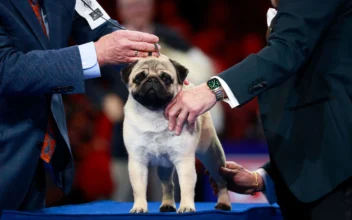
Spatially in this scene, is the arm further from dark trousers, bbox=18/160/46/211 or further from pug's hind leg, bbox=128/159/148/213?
dark trousers, bbox=18/160/46/211

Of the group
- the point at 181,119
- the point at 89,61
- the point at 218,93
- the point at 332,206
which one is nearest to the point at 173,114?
the point at 181,119

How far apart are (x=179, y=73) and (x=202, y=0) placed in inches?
157

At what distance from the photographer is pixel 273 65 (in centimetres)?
144

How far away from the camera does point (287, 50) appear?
144cm

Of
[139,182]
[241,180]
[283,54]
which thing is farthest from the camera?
[241,180]

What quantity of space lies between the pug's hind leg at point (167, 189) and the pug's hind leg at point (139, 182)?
103mm

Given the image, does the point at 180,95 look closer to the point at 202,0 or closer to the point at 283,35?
the point at 283,35

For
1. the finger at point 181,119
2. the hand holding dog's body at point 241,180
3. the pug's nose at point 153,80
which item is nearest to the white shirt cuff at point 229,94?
the finger at point 181,119

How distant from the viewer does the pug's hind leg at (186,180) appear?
160 centimetres

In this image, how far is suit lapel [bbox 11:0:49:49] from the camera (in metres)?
1.62

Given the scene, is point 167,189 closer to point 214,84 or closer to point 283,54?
point 214,84

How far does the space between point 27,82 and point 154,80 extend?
1.14ft

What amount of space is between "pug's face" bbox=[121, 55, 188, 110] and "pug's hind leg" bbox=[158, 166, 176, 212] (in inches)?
10.5

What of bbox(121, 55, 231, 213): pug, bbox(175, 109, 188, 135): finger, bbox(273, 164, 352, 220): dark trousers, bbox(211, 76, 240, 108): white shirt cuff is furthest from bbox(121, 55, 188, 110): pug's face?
bbox(273, 164, 352, 220): dark trousers
